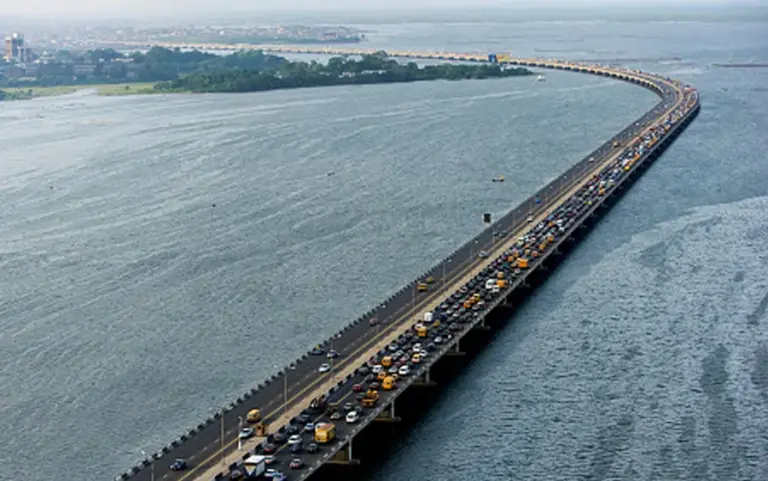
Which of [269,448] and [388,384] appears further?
[388,384]

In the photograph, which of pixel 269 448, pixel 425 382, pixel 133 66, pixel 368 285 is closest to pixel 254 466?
pixel 269 448

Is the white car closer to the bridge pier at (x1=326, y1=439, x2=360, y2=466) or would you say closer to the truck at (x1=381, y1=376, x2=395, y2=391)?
the bridge pier at (x1=326, y1=439, x2=360, y2=466)

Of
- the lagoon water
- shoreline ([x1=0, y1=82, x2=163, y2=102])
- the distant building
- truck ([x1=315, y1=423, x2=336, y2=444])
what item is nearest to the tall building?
the distant building

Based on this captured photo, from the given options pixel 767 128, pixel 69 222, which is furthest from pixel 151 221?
pixel 767 128

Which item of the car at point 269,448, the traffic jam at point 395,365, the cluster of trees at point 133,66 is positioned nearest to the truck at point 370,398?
the traffic jam at point 395,365

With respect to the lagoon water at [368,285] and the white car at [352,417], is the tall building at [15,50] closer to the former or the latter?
the lagoon water at [368,285]

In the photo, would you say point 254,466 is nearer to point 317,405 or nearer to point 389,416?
point 317,405

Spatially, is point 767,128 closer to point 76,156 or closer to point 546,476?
point 76,156
